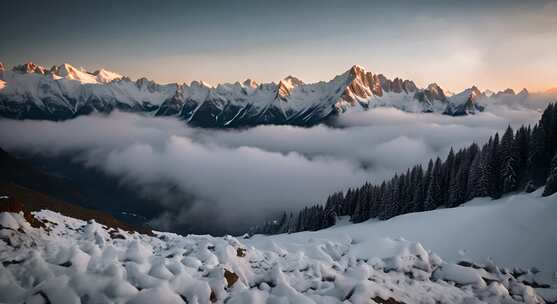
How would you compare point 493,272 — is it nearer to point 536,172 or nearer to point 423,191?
point 536,172

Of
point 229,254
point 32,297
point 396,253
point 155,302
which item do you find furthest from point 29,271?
point 396,253

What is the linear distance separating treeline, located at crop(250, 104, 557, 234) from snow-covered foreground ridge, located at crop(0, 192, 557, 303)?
32.1m

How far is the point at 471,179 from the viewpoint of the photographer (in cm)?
6931

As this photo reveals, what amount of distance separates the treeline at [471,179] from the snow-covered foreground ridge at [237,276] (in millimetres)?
32093

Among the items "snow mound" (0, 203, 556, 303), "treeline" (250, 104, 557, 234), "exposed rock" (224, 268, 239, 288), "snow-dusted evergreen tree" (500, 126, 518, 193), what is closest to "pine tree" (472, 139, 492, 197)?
"treeline" (250, 104, 557, 234)

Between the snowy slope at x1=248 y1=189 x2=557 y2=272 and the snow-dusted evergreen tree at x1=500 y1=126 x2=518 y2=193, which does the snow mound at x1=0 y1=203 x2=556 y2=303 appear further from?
the snow-dusted evergreen tree at x1=500 y1=126 x2=518 y2=193

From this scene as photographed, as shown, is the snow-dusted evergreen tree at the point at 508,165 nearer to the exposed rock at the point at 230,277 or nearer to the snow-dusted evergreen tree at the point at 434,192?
the snow-dusted evergreen tree at the point at 434,192

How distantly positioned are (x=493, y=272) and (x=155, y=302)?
25804 mm

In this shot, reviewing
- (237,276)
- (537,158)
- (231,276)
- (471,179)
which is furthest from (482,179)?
(231,276)

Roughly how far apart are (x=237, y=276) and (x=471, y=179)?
63762 millimetres

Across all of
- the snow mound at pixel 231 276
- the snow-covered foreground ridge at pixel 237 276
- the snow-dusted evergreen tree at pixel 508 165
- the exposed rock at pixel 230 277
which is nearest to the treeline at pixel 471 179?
the snow-dusted evergreen tree at pixel 508 165

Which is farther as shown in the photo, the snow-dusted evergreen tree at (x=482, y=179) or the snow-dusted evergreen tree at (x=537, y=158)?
the snow-dusted evergreen tree at (x=482, y=179)

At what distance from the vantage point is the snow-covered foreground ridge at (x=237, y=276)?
14742 millimetres

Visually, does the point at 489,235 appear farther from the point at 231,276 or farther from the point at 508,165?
the point at 508,165
